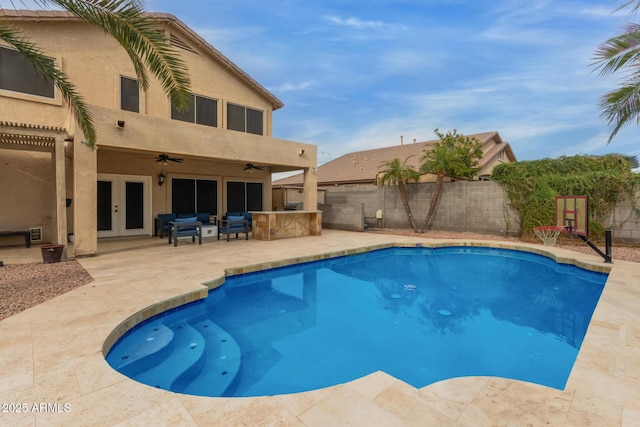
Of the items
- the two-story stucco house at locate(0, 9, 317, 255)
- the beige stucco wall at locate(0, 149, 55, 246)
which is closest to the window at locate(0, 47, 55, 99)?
the two-story stucco house at locate(0, 9, 317, 255)

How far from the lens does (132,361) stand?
138 inches

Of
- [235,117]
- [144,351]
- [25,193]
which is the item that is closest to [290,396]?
[144,351]

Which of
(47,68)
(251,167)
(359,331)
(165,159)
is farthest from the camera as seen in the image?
(251,167)

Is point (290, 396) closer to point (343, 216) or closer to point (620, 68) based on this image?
point (620, 68)

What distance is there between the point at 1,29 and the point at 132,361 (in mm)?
5068

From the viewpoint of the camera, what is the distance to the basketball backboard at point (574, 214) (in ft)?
Answer: 28.7

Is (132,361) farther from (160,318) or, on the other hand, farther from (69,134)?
(69,134)

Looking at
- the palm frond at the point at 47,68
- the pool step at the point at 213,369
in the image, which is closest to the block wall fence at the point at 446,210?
→ the palm frond at the point at 47,68

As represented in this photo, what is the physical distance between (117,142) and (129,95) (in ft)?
11.6

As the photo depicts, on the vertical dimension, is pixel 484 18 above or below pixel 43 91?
above

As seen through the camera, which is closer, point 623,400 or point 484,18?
point 623,400

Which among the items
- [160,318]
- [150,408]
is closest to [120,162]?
[160,318]

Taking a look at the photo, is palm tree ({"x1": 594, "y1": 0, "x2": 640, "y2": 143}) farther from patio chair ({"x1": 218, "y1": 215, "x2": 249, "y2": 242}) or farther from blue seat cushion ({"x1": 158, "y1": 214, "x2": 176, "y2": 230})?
blue seat cushion ({"x1": 158, "y1": 214, "x2": 176, "y2": 230})

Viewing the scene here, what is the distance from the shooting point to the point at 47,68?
17.2ft
